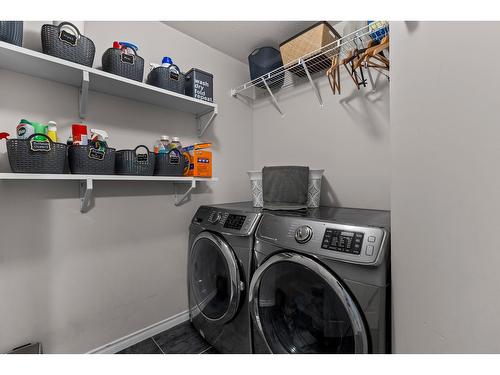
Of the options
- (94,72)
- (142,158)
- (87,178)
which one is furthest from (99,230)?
(94,72)

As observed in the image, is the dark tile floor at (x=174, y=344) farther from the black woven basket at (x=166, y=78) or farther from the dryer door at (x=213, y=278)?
the black woven basket at (x=166, y=78)

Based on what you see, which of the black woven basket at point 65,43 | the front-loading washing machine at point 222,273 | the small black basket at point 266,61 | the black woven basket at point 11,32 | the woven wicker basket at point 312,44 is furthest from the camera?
the small black basket at point 266,61

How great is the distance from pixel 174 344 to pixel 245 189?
1330 millimetres

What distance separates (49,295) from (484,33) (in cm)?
206

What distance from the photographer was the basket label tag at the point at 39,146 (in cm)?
96

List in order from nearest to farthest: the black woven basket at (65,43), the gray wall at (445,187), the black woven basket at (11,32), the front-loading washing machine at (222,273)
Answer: the gray wall at (445,187) < the black woven basket at (11,32) < the black woven basket at (65,43) < the front-loading washing machine at (222,273)

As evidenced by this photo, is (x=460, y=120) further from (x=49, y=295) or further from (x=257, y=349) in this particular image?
(x=49, y=295)

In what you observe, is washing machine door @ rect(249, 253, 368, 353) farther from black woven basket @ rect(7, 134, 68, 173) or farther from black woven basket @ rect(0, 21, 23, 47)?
black woven basket @ rect(0, 21, 23, 47)

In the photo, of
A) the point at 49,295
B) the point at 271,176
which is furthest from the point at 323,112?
the point at 49,295

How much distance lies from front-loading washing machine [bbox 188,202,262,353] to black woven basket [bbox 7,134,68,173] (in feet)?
2.87

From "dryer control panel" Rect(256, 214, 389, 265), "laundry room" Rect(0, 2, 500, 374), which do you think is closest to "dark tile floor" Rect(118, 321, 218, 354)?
"laundry room" Rect(0, 2, 500, 374)

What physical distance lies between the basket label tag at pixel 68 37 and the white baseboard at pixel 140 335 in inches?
67.9

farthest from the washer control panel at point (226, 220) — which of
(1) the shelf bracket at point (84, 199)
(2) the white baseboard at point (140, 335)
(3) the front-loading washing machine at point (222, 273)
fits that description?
(2) the white baseboard at point (140, 335)
